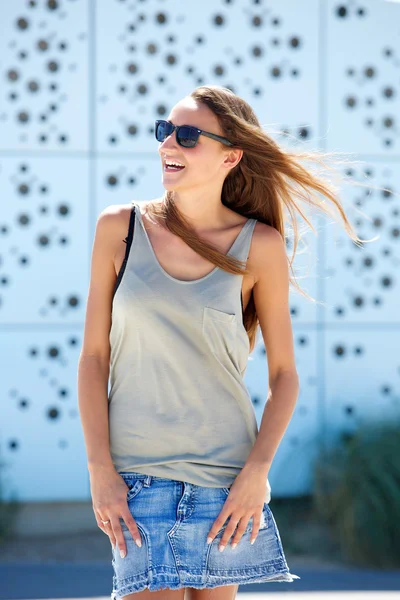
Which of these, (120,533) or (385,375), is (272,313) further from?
(385,375)

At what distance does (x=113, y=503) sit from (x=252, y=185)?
1075mm

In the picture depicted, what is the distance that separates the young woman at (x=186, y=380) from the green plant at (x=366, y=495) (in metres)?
3.65

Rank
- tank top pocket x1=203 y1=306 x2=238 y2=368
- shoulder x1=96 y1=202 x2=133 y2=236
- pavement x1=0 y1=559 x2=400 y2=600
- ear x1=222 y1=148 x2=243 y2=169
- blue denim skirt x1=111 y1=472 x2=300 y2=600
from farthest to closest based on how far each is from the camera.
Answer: pavement x1=0 y1=559 x2=400 y2=600 < ear x1=222 y1=148 x2=243 y2=169 < shoulder x1=96 y1=202 x2=133 y2=236 < tank top pocket x1=203 y1=306 x2=238 y2=368 < blue denim skirt x1=111 y1=472 x2=300 y2=600

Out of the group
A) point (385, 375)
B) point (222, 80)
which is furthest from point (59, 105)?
point (385, 375)

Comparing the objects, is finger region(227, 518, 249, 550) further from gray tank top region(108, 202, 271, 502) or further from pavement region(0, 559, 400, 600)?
pavement region(0, 559, 400, 600)

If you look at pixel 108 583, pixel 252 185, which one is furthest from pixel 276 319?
pixel 108 583

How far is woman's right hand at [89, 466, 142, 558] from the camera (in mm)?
→ 2480

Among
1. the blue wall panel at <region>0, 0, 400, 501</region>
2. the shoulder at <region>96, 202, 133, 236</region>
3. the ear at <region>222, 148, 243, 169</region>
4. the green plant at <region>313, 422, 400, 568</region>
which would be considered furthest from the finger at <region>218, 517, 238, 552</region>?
the blue wall panel at <region>0, 0, 400, 501</region>

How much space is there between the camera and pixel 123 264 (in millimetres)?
2633

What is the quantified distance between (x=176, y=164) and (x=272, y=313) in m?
0.50

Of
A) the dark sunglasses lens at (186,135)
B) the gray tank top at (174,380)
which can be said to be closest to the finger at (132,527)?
the gray tank top at (174,380)

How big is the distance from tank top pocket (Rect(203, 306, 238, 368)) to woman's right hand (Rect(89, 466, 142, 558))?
16.2 inches

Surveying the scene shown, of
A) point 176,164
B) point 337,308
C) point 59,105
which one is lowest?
point 337,308

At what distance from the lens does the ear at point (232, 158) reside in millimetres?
2836
